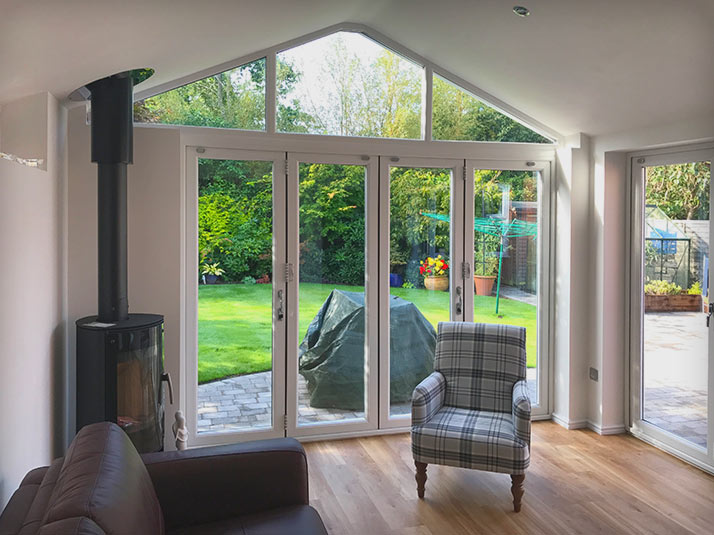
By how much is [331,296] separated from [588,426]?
7.31 ft

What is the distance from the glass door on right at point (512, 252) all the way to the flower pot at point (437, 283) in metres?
0.18

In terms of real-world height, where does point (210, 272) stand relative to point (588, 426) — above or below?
A: above

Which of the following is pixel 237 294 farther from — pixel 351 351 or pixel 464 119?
pixel 464 119

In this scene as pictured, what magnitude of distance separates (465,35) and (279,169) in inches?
59.2

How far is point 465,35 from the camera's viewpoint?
413 centimetres

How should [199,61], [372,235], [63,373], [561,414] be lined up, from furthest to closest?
[561,414], [372,235], [199,61], [63,373]

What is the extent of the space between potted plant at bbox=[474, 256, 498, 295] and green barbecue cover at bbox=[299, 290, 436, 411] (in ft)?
1.62

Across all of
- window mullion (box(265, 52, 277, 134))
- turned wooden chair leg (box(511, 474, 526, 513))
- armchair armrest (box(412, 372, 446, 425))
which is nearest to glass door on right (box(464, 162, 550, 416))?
armchair armrest (box(412, 372, 446, 425))

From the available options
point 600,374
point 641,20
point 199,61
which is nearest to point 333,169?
point 199,61

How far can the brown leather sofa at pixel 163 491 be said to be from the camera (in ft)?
5.88

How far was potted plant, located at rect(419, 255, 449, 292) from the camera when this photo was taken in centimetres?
492

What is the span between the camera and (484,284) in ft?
16.5

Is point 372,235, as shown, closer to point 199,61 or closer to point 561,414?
point 199,61

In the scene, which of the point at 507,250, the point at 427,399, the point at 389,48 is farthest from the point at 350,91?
the point at 427,399
